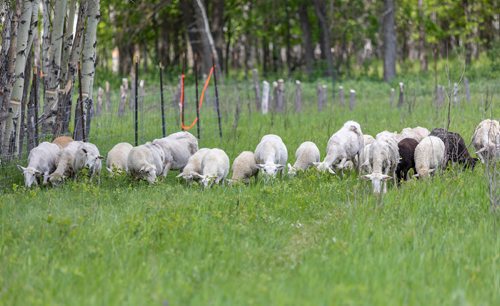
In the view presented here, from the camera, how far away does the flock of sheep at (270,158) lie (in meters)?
13.2

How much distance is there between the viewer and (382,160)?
1295cm

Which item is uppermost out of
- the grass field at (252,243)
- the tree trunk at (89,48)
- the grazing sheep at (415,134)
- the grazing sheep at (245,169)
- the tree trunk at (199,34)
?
the tree trunk at (199,34)

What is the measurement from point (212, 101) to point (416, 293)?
21.3 m

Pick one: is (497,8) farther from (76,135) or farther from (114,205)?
(114,205)

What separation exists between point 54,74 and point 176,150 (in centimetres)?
333

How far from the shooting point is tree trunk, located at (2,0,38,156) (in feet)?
46.8

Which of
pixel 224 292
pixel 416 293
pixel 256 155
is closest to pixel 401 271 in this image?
pixel 416 293

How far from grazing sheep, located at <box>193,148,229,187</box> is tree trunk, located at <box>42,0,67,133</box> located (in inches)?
160

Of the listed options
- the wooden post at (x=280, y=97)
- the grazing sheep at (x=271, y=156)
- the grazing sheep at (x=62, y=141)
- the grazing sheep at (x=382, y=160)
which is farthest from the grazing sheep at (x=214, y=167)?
the wooden post at (x=280, y=97)

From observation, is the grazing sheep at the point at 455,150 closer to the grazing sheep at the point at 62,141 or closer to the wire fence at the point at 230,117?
the wire fence at the point at 230,117

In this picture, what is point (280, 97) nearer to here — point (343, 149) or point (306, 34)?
point (343, 149)

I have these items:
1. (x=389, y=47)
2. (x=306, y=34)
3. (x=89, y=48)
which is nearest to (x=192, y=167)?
(x=89, y=48)

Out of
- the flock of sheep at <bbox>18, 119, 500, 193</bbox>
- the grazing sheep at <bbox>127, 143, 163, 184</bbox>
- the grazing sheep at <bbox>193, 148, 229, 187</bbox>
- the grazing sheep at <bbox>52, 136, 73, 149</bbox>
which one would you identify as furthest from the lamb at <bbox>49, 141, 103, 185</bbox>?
the grazing sheep at <bbox>193, 148, 229, 187</bbox>

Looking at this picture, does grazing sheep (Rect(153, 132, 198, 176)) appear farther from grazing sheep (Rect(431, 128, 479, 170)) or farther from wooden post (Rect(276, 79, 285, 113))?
wooden post (Rect(276, 79, 285, 113))
